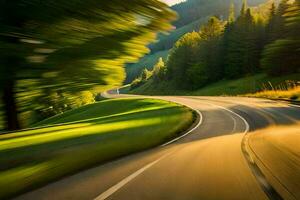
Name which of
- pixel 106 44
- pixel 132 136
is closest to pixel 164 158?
pixel 106 44

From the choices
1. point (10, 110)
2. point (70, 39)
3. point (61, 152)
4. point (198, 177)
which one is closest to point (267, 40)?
point (198, 177)

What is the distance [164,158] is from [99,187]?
13.8 feet

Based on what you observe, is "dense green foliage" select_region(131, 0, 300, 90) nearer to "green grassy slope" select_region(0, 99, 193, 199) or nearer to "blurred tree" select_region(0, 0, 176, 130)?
"blurred tree" select_region(0, 0, 176, 130)

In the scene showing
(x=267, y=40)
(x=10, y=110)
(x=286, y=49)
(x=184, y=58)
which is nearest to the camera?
(x=286, y=49)

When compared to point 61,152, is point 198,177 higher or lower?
higher

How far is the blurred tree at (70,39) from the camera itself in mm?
8305

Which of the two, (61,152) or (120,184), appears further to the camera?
(61,152)

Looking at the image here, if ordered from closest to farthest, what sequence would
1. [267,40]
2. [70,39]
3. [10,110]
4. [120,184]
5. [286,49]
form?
[286,49], [267,40], [120,184], [70,39], [10,110]

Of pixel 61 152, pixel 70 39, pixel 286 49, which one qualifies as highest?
pixel 70 39

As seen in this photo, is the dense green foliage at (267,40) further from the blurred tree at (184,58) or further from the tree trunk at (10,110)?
the blurred tree at (184,58)

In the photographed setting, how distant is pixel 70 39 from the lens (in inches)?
364

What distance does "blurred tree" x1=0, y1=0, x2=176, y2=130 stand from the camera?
27.2 feet

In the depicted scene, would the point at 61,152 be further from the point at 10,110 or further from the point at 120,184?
the point at 120,184

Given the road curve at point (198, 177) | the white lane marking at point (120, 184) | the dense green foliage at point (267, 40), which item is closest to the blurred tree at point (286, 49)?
the dense green foliage at point (267, 40)
